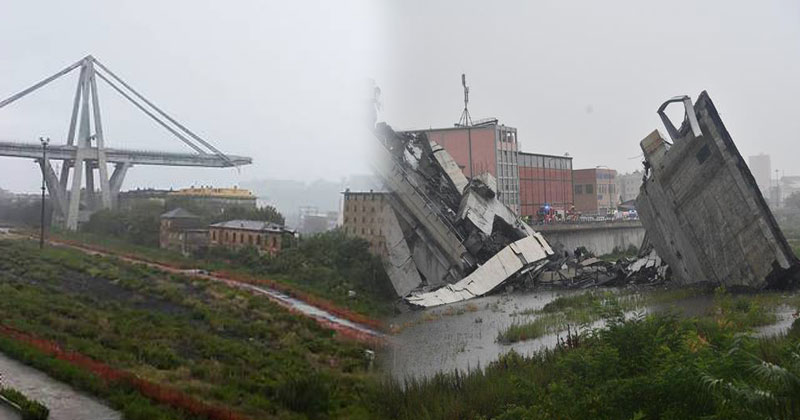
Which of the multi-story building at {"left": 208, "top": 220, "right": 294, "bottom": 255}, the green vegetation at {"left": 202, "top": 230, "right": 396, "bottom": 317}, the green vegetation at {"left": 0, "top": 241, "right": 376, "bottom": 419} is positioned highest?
the multi-story building at {"left": 208, "top": 220, "right": 294, "bottom": 255}

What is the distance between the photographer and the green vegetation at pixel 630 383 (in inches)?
163

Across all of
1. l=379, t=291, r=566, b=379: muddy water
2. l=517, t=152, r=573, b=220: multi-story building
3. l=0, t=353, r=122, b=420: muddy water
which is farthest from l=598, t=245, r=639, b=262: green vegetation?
l=0, t=353, r=122, b=420: muddy water

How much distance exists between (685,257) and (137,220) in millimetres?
12887

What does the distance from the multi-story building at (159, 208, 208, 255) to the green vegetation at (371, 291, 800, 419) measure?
15.7ft

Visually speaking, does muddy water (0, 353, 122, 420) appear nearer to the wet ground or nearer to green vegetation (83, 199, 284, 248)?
the wet ground

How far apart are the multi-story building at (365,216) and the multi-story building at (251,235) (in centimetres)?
133

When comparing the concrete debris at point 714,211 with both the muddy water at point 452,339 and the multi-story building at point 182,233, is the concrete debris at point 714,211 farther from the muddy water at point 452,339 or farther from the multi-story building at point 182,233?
the multi-story building at point 182,233

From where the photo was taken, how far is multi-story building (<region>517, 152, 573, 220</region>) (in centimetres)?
2900

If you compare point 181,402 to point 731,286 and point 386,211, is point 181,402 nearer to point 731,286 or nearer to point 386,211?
point 386,211

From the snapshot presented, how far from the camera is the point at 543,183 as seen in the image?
1225 inches

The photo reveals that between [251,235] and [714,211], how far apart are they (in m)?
10.6

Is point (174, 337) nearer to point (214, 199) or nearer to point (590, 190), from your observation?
point (214, 199)

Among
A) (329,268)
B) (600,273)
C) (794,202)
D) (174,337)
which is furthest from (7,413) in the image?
(794,202)

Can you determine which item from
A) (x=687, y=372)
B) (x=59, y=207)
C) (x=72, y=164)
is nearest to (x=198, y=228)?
(x=59, y=207)
